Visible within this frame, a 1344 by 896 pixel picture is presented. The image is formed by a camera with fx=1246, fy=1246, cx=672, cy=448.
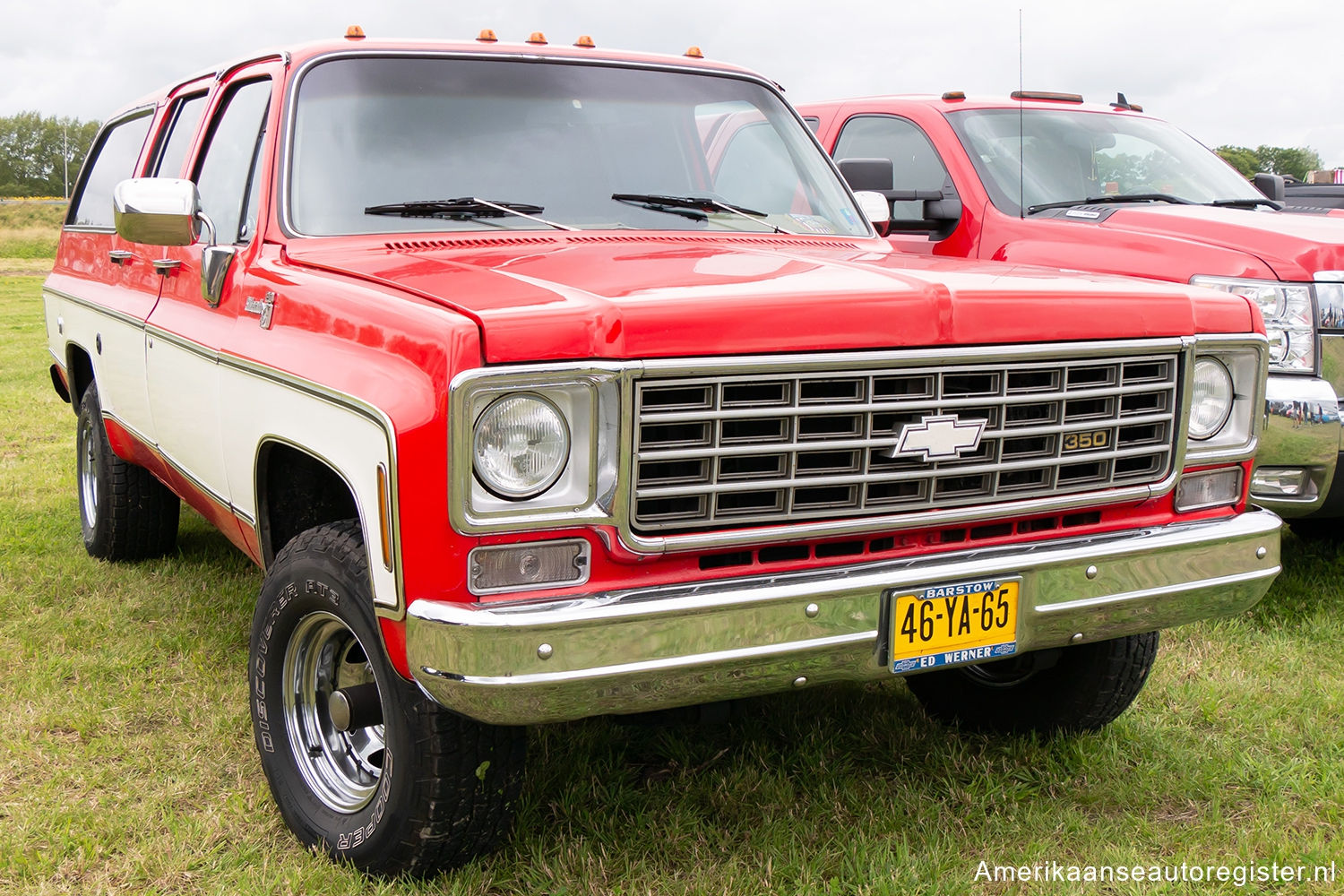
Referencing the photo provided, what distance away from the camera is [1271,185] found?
6.66 metres

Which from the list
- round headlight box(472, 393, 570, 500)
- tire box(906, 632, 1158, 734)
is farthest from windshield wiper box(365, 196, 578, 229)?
tire box(906, 632, 1158, 734)

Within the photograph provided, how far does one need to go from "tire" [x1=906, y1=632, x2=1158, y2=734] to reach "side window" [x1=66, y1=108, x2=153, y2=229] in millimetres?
3758

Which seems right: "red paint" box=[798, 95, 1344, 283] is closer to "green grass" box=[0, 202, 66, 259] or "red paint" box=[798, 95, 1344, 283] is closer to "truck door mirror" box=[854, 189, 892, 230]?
"truck door mirror" box=[854, 189, 892, 230]

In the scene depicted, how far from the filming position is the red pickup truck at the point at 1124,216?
459cm

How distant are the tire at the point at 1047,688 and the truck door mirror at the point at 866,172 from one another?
1990 millimetres

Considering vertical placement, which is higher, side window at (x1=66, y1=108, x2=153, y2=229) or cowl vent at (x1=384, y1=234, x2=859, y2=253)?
side window at (x1=66, y1=108, x2=153, y2=229)

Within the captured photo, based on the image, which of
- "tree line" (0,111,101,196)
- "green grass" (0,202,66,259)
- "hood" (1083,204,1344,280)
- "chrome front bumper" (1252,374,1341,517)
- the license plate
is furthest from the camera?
"tree line" (0,111,101,196)

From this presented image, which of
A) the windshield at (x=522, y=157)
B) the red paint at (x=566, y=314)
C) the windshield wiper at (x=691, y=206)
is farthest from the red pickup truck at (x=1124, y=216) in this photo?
the red paint at (x=566, y=314)

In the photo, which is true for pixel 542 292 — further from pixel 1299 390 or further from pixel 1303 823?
pixel 1299 390

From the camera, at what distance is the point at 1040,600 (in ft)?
8.86

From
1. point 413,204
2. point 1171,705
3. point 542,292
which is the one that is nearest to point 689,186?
point 413,204

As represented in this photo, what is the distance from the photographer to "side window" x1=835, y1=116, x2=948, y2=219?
599 centimetres

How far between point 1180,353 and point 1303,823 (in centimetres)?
132

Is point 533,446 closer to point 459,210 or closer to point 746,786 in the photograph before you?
point 459,210
